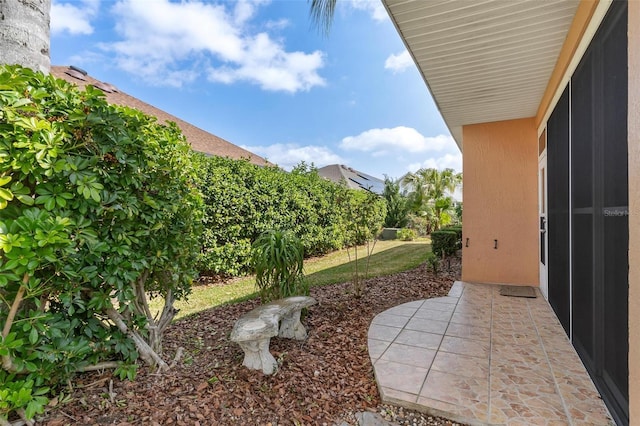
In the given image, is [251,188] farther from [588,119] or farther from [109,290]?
[588,119]

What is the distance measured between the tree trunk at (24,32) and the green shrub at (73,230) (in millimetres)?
500

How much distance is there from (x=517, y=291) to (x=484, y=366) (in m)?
3.31

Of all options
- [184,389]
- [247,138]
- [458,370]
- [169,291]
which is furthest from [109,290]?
[247,138]

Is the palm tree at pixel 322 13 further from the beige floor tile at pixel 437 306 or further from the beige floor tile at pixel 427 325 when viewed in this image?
the beige floor tile at pixel 437 306

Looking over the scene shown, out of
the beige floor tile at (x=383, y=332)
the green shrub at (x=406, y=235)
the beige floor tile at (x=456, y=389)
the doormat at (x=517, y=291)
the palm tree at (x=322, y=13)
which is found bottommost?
the beige floor tile at (x=456, y=389)

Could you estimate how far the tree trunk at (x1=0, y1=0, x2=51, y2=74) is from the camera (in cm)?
219

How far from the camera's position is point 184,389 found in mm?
2389

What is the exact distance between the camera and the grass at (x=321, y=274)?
16.1 feet

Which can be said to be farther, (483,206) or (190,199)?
(483,206)

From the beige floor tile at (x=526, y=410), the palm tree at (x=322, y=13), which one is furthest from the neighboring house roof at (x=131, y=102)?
the beige floor tile at (x=526, y=410)

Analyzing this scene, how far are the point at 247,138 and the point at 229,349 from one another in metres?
15.6

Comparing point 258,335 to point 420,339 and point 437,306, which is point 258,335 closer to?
point 420,339

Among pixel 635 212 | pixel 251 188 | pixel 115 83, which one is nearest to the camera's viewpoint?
pixel 635 212

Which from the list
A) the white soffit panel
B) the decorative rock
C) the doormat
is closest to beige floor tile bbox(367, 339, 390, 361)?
the decorative rock
